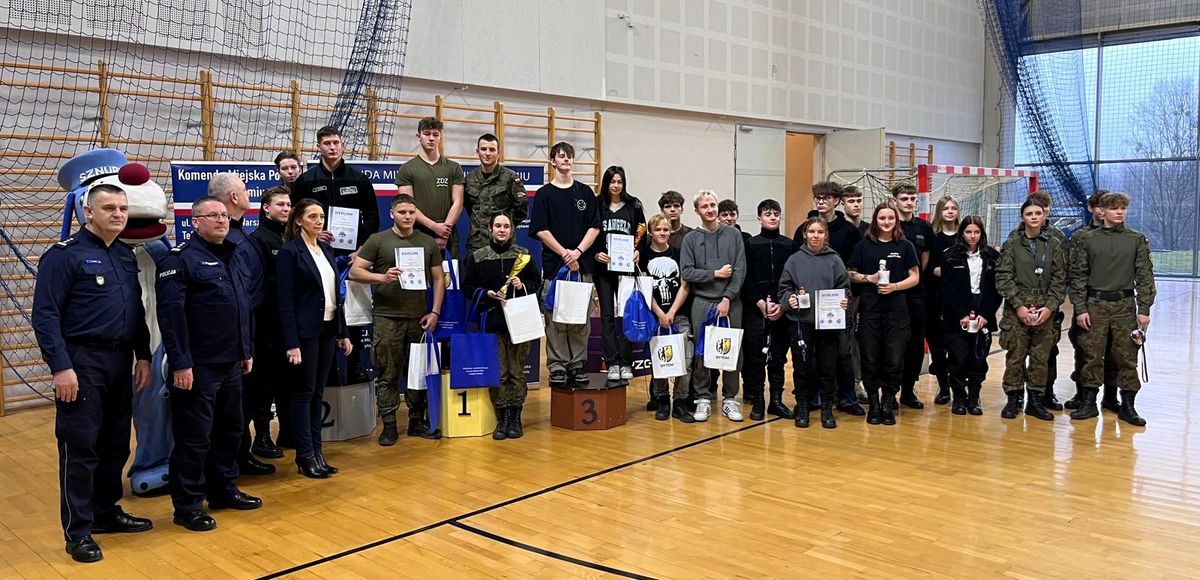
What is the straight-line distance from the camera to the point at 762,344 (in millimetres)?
5715

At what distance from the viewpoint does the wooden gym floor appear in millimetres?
3344

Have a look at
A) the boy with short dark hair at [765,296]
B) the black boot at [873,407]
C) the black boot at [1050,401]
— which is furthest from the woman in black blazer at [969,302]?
the boy with short dark hair at [765,296]

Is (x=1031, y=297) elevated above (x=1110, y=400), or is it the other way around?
(x=1031, y=297)

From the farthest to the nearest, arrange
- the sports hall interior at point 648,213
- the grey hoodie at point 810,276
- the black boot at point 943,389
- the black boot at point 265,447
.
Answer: the black boot at point 943,389, the grey hoodie at point 810,276, the black boot at point 265,447, the sports hall interior at point 648,213

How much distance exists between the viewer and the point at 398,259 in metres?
4.99

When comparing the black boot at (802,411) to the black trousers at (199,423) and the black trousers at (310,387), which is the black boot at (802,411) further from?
the black trousers at (199,423)

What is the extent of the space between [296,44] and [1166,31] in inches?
595

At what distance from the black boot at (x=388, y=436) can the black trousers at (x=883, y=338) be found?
294cm

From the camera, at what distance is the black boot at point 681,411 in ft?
18.9

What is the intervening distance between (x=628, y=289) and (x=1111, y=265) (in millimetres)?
2978

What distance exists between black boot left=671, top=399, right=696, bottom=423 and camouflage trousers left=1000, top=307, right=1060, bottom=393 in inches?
80.5

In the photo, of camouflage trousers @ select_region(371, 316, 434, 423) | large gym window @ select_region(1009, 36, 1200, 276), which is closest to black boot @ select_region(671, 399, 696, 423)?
camouflage trousers @ select_region(371, 316, 434, 423)

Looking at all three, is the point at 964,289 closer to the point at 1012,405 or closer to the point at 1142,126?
the point at 1012,405

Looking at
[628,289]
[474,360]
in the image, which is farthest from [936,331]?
[474,360]
